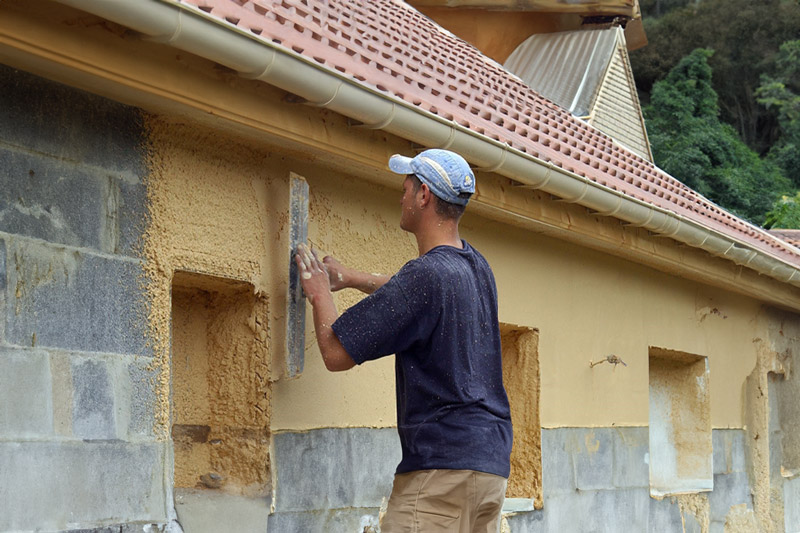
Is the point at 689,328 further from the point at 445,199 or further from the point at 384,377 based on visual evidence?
the point at 445,199

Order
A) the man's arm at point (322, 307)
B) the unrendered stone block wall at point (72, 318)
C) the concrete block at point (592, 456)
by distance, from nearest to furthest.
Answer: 1. the unrendered stone block wall at point (72, 318)
2. the man's arm at point (322, 307)
3. the concrete block at point (592, 456)

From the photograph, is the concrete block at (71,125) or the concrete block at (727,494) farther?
the concrete block at (727,494)

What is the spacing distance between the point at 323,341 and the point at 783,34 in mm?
29834

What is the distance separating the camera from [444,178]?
351cm

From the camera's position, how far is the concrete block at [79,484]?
3236 mm

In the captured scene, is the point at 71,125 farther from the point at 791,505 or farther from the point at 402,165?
the point at 791,505

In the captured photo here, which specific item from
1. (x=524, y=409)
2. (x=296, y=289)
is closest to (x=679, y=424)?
(x=524, y=409)

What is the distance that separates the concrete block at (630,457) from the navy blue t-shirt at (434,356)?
3680mm

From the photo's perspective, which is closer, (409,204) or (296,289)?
(409,204)

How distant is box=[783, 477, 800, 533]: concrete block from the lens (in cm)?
908

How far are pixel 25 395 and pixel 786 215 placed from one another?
14891mm

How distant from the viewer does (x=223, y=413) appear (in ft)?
14.2

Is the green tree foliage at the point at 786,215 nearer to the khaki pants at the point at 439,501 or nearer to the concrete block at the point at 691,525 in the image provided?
the concrete block at the point at 691,525

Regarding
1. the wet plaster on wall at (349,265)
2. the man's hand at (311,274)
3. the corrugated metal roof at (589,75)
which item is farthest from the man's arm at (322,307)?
the corrugated metal roof at (589,75)
